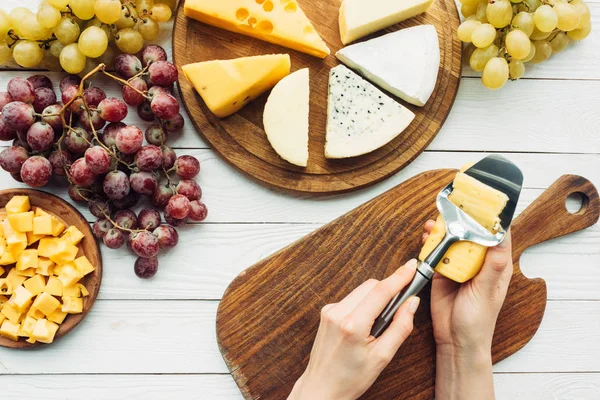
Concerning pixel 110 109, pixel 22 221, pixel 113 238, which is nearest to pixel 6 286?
pixel 22 221

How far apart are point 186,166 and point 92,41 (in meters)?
0.35

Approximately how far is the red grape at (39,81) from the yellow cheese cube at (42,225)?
1.01ft

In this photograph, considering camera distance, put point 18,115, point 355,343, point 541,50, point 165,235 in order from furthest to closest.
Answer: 1. point 541,50
2. point 165,235
3. point 18,115
4. point 355,343

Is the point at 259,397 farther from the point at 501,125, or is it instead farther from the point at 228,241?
the point at 501,125

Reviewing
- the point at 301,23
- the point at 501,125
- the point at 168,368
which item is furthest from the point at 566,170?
the point at 168,368

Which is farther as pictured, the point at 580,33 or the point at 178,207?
the point at 580,33

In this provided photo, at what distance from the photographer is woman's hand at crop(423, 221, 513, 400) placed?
1.17 m

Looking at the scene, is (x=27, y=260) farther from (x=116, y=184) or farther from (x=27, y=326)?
(x=116, y=184)

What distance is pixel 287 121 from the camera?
1293 millimetres

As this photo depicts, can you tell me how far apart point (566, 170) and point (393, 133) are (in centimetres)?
50

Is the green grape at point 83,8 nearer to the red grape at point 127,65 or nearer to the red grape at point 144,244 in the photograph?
the red grape at point 127,65

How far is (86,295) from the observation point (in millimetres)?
1270

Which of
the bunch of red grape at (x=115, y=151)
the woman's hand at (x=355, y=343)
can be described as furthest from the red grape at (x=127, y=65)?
the woman's hand at (x=355, y=343)

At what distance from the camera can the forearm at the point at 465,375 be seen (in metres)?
1.23
